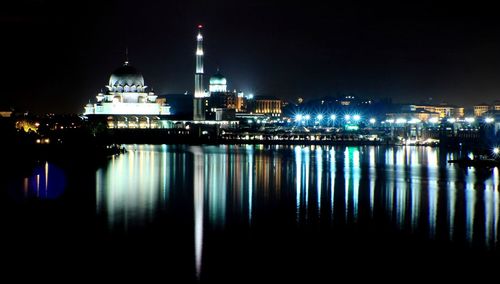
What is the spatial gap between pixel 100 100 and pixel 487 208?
38125 millimetres

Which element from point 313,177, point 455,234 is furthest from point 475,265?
point 313,177

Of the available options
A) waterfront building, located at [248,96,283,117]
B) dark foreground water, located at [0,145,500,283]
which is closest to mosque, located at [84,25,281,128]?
waterfront building, located at [248,96,283,117]

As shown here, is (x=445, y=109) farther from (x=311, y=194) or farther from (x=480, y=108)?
(x=311, y=194)

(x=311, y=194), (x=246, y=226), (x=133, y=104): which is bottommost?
(x=246, y=226)

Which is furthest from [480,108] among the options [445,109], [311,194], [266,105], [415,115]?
[311,194]

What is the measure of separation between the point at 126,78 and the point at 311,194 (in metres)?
34.3

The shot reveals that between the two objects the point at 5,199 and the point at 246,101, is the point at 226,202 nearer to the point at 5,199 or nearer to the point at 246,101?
the point at 5,199

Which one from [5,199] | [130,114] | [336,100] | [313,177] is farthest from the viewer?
[336,100]

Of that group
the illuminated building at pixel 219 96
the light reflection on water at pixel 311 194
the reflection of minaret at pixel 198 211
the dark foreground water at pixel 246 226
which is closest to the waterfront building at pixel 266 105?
the illuminated building at pixel 219 96

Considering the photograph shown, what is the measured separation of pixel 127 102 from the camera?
48.4 metres

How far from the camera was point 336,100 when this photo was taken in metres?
84.7

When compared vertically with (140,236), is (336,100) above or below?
above

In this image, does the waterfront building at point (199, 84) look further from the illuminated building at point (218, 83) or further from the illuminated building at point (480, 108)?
the illuminated building at point (480, 108)

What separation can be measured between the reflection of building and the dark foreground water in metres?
27.9
